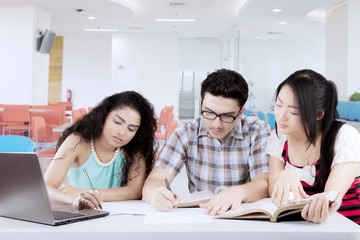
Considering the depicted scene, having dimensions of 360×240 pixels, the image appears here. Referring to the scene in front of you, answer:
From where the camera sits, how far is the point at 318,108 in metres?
1.52

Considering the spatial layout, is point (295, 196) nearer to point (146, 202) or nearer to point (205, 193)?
point (205, 193)

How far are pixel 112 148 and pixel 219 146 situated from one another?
1.90ft

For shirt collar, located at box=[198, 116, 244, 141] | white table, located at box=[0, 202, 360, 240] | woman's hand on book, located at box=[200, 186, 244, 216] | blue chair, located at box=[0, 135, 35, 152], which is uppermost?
shirt collar, located at box=[198, 116, 244, 141]

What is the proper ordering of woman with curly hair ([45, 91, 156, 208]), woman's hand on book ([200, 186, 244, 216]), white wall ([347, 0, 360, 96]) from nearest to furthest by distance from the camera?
woman's hand on book ([200, 186, 244, 216])
woman with curly hair ([45, 91, 156, 208])
white wall ([347, 0, 360, 96])

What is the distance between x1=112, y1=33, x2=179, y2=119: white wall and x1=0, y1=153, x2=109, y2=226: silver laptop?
44.5 ft

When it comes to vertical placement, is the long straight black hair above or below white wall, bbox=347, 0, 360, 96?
below

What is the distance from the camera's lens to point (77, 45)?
15945mm

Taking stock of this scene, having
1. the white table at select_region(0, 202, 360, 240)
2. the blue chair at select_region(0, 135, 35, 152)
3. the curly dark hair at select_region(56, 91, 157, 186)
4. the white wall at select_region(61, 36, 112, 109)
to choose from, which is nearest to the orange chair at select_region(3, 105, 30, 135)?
the blue chair at select_region(0, 135, 35, 152)

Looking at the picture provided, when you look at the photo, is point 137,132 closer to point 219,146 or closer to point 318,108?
point 219,146

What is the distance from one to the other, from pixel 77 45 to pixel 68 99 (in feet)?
7.38

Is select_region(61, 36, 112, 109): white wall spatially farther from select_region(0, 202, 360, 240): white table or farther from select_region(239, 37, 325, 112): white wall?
select_region(0, 202, 360, 240): white table

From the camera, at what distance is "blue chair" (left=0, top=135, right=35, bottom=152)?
2.73 m

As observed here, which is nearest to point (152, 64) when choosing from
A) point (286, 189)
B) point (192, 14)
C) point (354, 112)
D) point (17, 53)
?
point (192, 14)

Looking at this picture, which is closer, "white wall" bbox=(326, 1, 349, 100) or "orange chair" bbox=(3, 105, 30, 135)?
"orange chair" bbox=(3, 105, 30, 135)
